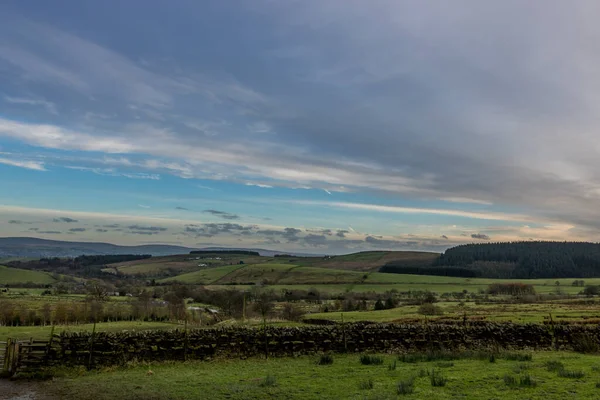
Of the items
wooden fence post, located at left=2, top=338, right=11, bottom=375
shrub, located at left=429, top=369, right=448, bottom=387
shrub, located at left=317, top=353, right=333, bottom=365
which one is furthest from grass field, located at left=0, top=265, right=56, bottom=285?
shrub, located at left=429, top=369, right=448, bottom=387

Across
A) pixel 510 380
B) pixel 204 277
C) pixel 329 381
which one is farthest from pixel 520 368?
pixel 204 277

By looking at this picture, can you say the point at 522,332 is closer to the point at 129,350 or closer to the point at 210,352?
the point at 210,352

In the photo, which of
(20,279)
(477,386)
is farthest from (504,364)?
(20,279)

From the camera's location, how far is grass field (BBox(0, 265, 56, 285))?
452ft

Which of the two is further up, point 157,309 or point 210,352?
point 210,352

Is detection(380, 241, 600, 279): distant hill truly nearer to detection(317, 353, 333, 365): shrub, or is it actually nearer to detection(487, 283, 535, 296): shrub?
detection(487, 283, 535, 296): shrub

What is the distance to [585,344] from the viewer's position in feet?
77.4

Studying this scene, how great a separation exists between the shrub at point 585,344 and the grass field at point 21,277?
5789 inches

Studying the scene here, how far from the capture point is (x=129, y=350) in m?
21.7

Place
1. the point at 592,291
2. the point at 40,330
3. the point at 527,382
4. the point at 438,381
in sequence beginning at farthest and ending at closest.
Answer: the point at 592,291 < the point at 40,330 < the point at 438,381 < the point at 527,382

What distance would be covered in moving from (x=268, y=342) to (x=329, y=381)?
8.18 meters

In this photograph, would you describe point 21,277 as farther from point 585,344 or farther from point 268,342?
point 585,344

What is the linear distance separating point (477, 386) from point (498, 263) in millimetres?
201218

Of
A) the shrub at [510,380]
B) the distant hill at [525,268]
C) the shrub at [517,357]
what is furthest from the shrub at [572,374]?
the distant hill at [525,268]
